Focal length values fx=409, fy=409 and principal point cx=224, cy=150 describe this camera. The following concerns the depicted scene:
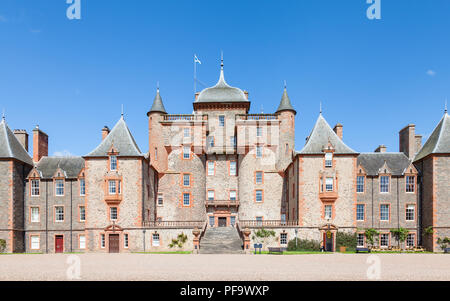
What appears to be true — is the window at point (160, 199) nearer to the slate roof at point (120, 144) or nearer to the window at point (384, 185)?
the slate roof at point (120, 144)

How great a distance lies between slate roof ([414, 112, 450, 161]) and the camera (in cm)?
3928

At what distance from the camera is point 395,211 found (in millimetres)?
41969

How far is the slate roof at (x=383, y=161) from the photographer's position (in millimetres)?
42844

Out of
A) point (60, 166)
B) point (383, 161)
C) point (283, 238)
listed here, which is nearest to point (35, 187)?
point (60, 166)

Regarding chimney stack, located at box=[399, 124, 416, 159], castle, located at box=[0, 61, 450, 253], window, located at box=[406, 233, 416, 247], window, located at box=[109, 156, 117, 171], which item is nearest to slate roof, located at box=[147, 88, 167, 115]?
castle, located at box=[0, 61, 450, 253]

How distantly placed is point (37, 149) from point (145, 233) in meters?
17.5

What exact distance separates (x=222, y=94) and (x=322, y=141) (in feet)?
47.8

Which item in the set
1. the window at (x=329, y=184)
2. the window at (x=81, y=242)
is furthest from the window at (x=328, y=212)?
the window at (x=81, y=242)

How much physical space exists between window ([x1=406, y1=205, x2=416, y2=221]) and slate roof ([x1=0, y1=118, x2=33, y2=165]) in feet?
132

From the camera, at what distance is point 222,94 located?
49562 millimetres

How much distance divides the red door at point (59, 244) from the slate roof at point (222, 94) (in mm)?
21782

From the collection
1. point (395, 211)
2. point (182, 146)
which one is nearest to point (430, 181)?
point (395, 211)

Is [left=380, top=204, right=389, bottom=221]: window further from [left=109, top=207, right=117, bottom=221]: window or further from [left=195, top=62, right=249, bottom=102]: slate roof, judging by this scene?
[left=109, top=207, right=117, bottom=221]: window
